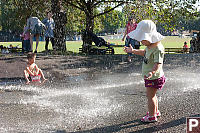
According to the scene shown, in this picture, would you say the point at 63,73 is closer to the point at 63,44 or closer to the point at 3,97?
the point at 3,97

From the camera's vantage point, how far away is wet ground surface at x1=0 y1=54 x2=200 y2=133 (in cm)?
384

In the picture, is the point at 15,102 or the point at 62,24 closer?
the point at 15,102

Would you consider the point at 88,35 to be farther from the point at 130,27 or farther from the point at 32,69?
the point at 32,69

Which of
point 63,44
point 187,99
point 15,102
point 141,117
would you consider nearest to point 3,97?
point 15,102


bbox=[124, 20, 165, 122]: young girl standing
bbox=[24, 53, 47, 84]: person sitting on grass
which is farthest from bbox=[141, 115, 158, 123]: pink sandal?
bbox=[24, 53, 47, 84]: person sitting on grass

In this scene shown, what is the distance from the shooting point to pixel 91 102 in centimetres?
522

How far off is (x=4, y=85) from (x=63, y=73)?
2.32 metres

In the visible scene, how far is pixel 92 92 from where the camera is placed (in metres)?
6.20

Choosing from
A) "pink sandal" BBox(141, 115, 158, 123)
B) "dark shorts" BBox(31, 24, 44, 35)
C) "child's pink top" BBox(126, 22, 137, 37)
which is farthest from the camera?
"dark shorts" BBox(31, 24, 44, 35)

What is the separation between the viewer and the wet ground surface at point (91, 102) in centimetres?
384

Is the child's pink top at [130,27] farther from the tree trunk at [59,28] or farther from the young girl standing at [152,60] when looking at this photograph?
the young girl standing at [152,60]

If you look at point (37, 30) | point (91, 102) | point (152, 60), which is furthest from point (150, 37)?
point (37, 30)

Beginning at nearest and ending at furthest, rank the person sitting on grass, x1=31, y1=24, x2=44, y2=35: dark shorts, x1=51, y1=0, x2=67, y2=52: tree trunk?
the person sitting on grass
x1=31, y1=24, x2=44, y2=35: dark shorts
x1=51, y1=0, x2=67, y2=52: tree trunk

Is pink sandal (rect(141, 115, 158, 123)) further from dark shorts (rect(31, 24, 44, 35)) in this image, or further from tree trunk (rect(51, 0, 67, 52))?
tree trunk (rect(51, 0, 67, 52))
